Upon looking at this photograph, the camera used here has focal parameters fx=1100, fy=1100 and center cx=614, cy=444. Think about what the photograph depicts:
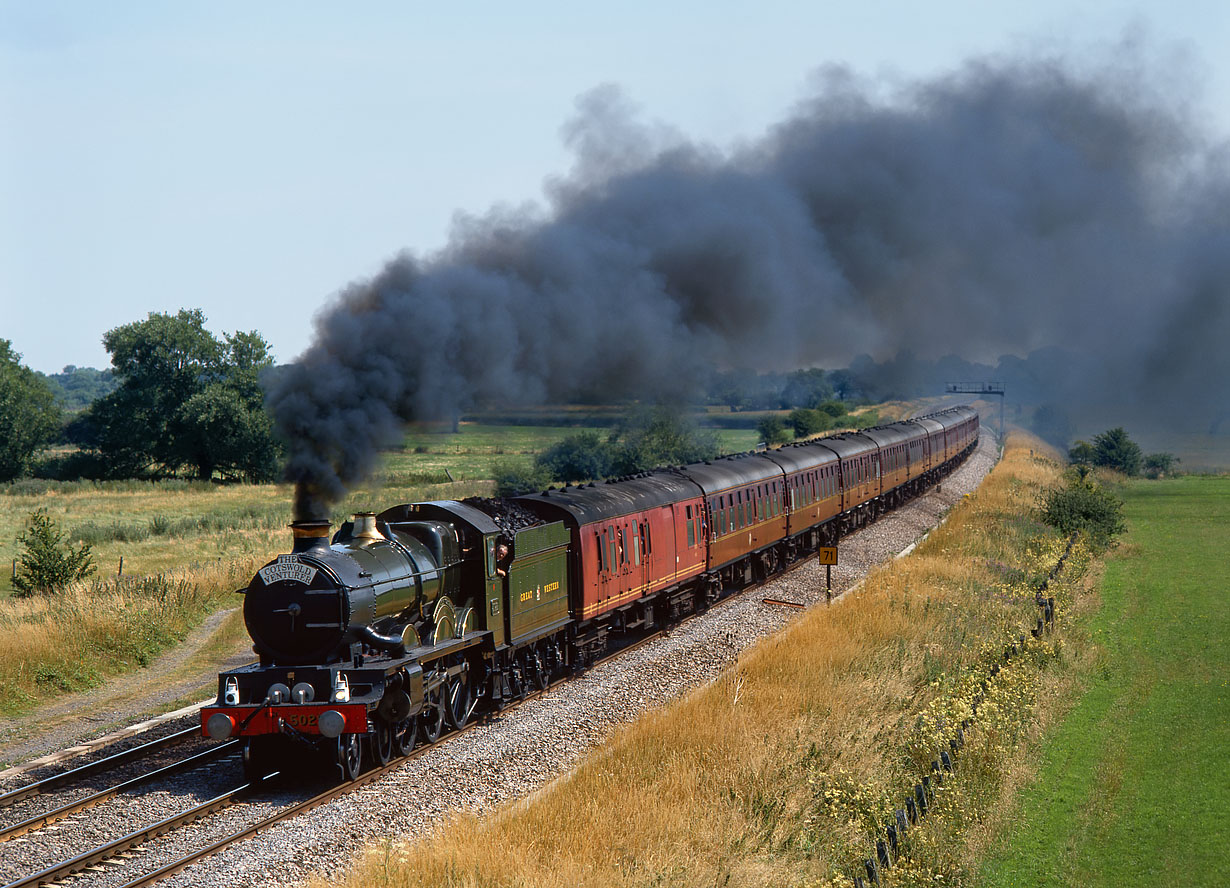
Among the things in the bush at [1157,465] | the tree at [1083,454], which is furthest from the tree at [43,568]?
the bush at [1157,465]

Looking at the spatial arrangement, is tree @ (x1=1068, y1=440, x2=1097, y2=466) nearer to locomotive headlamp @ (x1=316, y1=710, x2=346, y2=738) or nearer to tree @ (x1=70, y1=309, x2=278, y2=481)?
tree @ (x1=70, y1=309, x2=278, y2=481)

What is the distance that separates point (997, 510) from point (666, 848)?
34.2m

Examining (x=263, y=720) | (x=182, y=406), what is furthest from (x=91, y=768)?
(x=182, y=406)

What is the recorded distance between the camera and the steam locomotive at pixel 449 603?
1199 cm

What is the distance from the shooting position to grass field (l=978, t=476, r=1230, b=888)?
12.3 metres

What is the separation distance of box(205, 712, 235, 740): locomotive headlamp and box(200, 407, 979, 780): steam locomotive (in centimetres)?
2

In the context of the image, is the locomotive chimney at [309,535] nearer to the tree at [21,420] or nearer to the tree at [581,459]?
the tree at [581,459]

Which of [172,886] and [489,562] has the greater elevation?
[489,562]

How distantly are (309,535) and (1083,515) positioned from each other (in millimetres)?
32005

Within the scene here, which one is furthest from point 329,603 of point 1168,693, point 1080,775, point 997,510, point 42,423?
point 42,423

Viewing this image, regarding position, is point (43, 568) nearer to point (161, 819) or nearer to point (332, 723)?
point (161, 819)

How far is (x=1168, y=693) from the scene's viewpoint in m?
19.9

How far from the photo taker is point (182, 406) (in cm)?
6712

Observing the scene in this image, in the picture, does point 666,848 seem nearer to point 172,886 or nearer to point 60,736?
point 172,886
